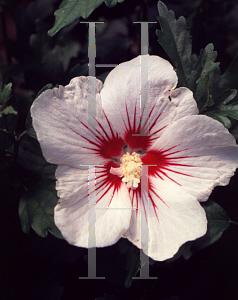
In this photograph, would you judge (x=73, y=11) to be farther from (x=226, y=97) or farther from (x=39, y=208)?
(x=39, y=208)

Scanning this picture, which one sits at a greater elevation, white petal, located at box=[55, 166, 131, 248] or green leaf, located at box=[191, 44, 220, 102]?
green leaf, located at box=[191, 44, 220, 102]

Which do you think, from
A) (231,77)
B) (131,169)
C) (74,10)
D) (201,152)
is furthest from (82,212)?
(231,77)

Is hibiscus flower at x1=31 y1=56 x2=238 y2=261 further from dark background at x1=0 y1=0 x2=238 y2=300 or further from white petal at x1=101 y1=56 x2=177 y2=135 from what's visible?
dark background at x1=0 y1=0 x2=238 y2=300

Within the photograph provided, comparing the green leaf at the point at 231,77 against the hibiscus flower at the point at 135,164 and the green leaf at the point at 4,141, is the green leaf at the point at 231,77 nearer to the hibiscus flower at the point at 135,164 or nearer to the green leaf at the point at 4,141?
the hibiscus flower at the point at 135,164

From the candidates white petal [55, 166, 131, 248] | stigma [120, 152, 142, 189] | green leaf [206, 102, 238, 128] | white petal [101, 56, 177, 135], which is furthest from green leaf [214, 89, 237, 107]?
white petal [55, 166, 131, 248]

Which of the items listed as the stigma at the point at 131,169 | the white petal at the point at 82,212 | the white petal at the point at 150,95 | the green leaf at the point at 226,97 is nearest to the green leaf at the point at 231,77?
the green leaf at the point at 226,97

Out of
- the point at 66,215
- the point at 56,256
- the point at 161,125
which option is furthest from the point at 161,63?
the point at 56,256
